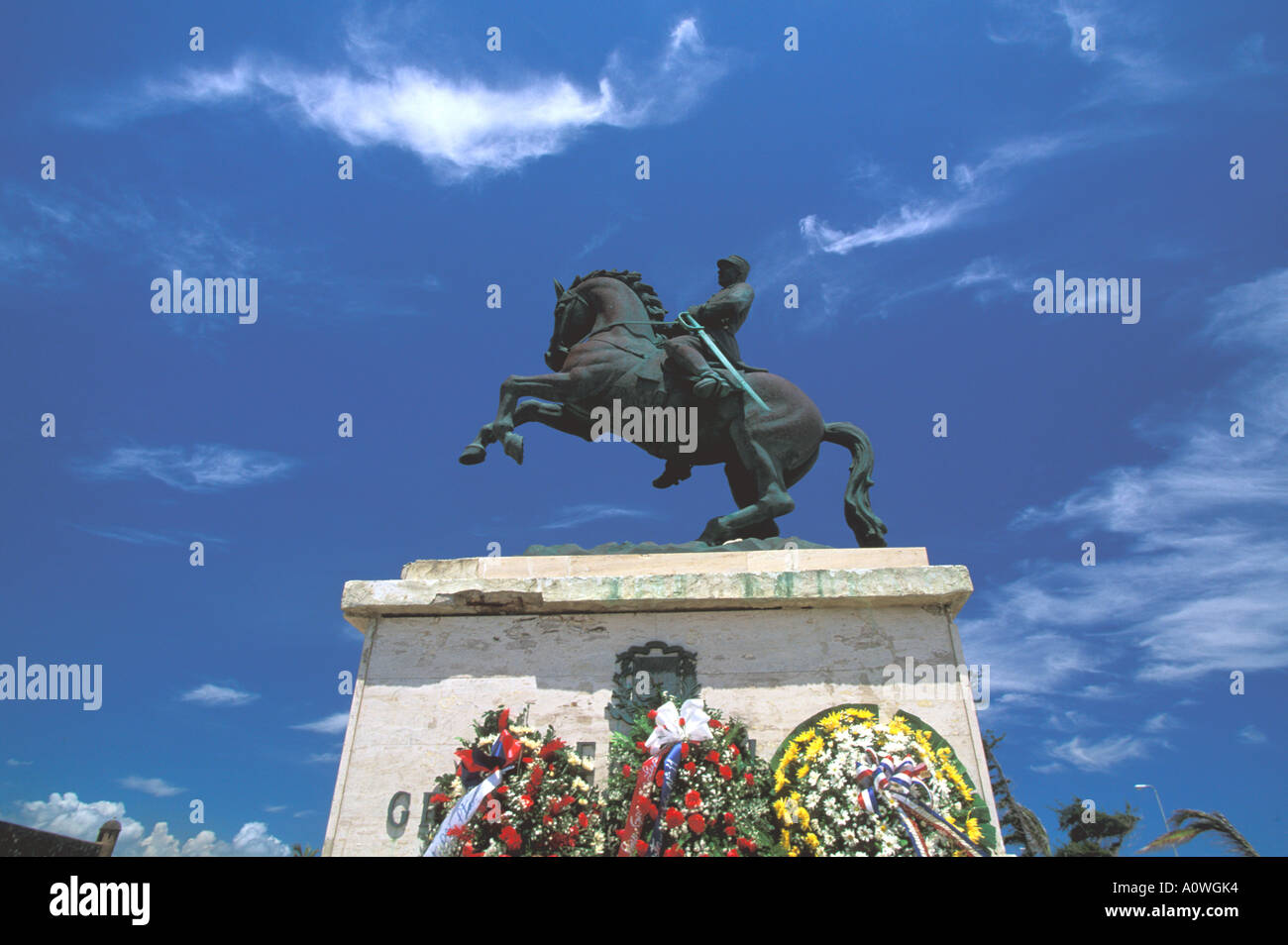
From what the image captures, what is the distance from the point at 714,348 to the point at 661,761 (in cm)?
438

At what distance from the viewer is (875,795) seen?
5.23 meters

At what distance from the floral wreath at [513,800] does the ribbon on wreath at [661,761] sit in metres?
0.32

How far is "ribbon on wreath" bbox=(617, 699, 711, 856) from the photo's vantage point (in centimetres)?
516

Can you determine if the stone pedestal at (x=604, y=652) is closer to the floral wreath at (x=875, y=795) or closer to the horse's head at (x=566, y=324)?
the floral wreath at (x=875, y=795)

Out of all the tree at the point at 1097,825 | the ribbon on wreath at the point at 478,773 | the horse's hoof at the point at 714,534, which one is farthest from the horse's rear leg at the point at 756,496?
the tree at the point at 1097,825

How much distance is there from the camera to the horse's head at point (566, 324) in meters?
9.23

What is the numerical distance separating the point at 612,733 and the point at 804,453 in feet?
11.6

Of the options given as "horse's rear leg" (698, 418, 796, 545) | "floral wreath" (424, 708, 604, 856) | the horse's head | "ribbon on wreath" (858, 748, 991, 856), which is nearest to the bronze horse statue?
"horse's rear leg" (698, 418, 796, 545)

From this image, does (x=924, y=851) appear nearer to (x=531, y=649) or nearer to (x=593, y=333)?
(x=531, y=649)

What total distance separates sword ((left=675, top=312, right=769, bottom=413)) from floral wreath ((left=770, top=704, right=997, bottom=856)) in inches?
135

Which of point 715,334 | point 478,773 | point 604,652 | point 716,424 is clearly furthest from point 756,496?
point 478,773

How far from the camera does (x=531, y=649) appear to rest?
6.36 metres
